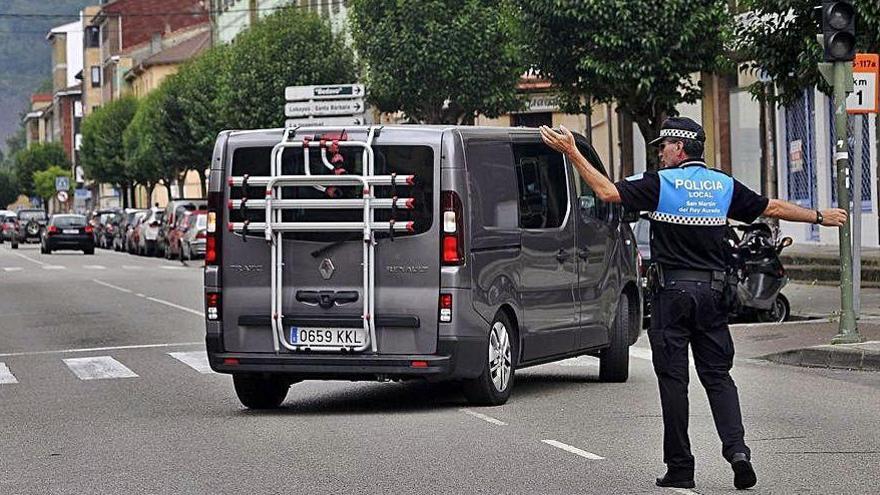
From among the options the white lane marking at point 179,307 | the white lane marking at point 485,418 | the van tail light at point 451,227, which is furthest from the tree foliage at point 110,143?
the van tail light at point 451,227

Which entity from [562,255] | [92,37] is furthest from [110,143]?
[562,255]

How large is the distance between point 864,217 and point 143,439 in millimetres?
21394

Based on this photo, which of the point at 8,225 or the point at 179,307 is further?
the point at 8,225

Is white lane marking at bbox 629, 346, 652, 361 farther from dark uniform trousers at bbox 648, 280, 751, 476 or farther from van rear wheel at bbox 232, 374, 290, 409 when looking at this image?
dark uniform trousers at bbox 648, 280, 751, 476

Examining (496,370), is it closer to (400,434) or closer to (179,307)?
(400,434)

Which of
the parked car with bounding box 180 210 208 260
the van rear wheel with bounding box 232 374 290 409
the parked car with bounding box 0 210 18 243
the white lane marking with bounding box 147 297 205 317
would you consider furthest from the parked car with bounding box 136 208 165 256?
the van rear wheel with bounding box 232 374 290 409

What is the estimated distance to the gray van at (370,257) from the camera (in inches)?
489

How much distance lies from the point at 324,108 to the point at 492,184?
93.8 ft

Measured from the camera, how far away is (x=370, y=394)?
47.5 ft

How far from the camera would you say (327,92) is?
41094 mm

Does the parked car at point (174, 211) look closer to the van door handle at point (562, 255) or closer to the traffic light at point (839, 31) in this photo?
the traffic light at point (839, 31)

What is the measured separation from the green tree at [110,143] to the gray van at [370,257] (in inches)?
3559

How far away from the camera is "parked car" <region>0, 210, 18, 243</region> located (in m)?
84.4

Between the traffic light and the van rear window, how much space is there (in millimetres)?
5938
